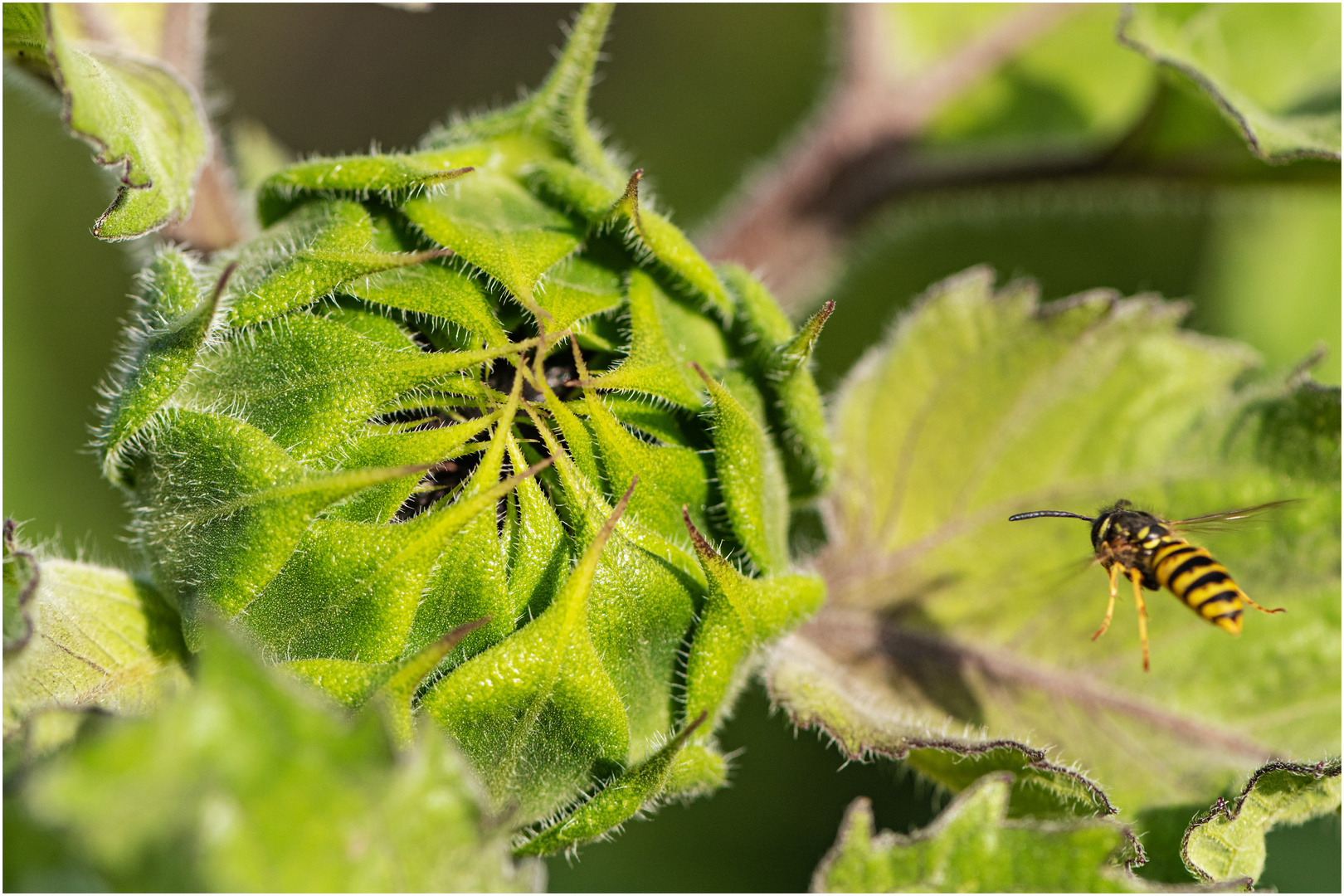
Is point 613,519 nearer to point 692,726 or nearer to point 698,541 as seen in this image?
point 698,541

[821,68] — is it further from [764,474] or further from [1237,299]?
[764,474]

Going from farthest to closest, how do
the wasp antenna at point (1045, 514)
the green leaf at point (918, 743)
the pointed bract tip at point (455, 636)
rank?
1. the wasp antenna at point (1045, 514)
2. the green leaf at point (918, 743)
3. the pointed bract tip at point (455, 636)

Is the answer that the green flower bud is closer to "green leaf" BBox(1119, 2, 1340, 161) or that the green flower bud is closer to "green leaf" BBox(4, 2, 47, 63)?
"green leaf" BBox(4, 2, 47, 63)

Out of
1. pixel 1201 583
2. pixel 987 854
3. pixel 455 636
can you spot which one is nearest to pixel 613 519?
pixel 455 636

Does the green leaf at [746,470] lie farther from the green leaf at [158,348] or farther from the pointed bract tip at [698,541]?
the green leaf at [158,348]

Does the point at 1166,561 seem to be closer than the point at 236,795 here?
No

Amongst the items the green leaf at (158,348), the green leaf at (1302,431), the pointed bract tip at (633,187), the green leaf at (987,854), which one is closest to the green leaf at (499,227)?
the pointed bract tip at (633,187)

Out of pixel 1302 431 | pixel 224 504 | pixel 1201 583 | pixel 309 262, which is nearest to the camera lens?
pixel 224 504
